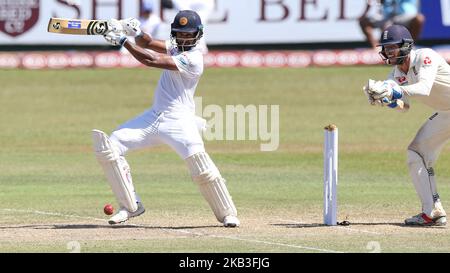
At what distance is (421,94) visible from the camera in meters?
10.4

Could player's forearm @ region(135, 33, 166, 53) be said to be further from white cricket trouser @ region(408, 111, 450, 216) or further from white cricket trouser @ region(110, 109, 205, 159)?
white cricket trouser @ region(408, 111, 450, 216)

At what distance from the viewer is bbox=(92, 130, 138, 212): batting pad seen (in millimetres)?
10664

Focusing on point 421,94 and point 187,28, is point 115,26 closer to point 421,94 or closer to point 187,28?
point 187,28

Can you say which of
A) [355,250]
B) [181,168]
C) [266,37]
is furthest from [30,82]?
[355,250]

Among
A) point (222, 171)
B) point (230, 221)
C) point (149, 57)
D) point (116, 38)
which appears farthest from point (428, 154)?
point (222, 171)

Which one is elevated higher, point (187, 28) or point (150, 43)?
point (187, 28)

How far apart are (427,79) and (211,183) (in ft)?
6.98

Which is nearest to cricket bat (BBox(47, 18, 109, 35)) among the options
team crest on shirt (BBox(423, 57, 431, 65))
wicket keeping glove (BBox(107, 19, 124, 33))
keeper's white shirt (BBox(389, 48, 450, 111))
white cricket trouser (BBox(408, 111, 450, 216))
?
wicket keeping glove (BBox(107, 19, 124, 33))

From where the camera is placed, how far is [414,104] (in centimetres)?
2388

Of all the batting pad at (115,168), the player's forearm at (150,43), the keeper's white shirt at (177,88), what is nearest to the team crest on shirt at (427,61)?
the keeper's white shirt at (177,88)

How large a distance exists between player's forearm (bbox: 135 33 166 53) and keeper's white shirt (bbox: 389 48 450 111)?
2.15 m

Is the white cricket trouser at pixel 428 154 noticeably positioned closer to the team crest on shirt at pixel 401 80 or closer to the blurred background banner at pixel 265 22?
the team crest on shirt at pixel 401 80

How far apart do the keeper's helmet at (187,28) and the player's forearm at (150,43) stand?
467 millimetres
